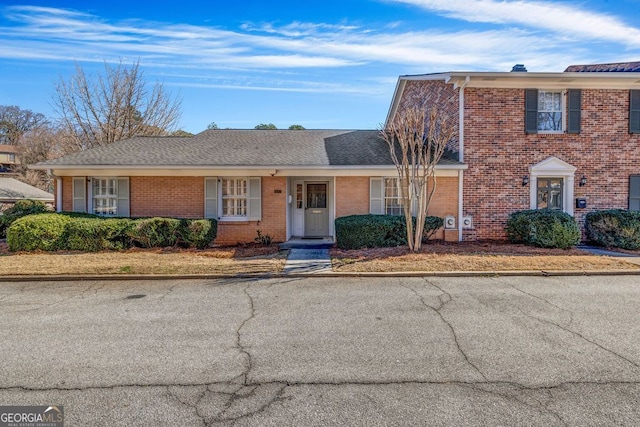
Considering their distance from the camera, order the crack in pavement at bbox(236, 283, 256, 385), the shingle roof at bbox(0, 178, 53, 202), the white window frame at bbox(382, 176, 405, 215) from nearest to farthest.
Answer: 1. the crack in pavement at bbox(236, 283, 256, 385)
2. the white window frame at bbox(382, 176, 405, 215)
3. the shingle roof at bbox(0, 178, 53, 202)

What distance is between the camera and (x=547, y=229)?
36.7ft

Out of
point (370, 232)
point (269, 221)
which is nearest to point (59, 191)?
point (269, 221)

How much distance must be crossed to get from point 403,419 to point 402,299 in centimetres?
357

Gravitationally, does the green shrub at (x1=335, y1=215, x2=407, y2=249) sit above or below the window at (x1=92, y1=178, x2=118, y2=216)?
below

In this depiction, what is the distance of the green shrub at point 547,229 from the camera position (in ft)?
36.3

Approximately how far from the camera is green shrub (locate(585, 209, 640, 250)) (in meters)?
11.5

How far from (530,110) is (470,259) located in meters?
6.43

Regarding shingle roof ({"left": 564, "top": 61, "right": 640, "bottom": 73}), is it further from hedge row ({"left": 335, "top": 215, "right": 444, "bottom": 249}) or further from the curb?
the curb

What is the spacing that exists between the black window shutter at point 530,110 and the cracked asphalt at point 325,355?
6.97m

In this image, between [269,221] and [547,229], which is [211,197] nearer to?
[269,221]

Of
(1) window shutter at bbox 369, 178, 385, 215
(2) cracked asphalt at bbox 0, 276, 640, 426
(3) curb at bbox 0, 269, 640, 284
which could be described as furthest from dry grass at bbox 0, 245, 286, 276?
(1) window shutter at bbox 369, 178, 385, 215

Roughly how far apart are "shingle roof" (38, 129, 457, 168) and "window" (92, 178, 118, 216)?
76cm

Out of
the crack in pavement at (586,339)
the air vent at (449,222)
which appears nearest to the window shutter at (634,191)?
the air vent at (449,222)

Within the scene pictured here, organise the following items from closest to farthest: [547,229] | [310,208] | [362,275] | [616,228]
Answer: [362,275], [547,229], [616,228], [310,208]
